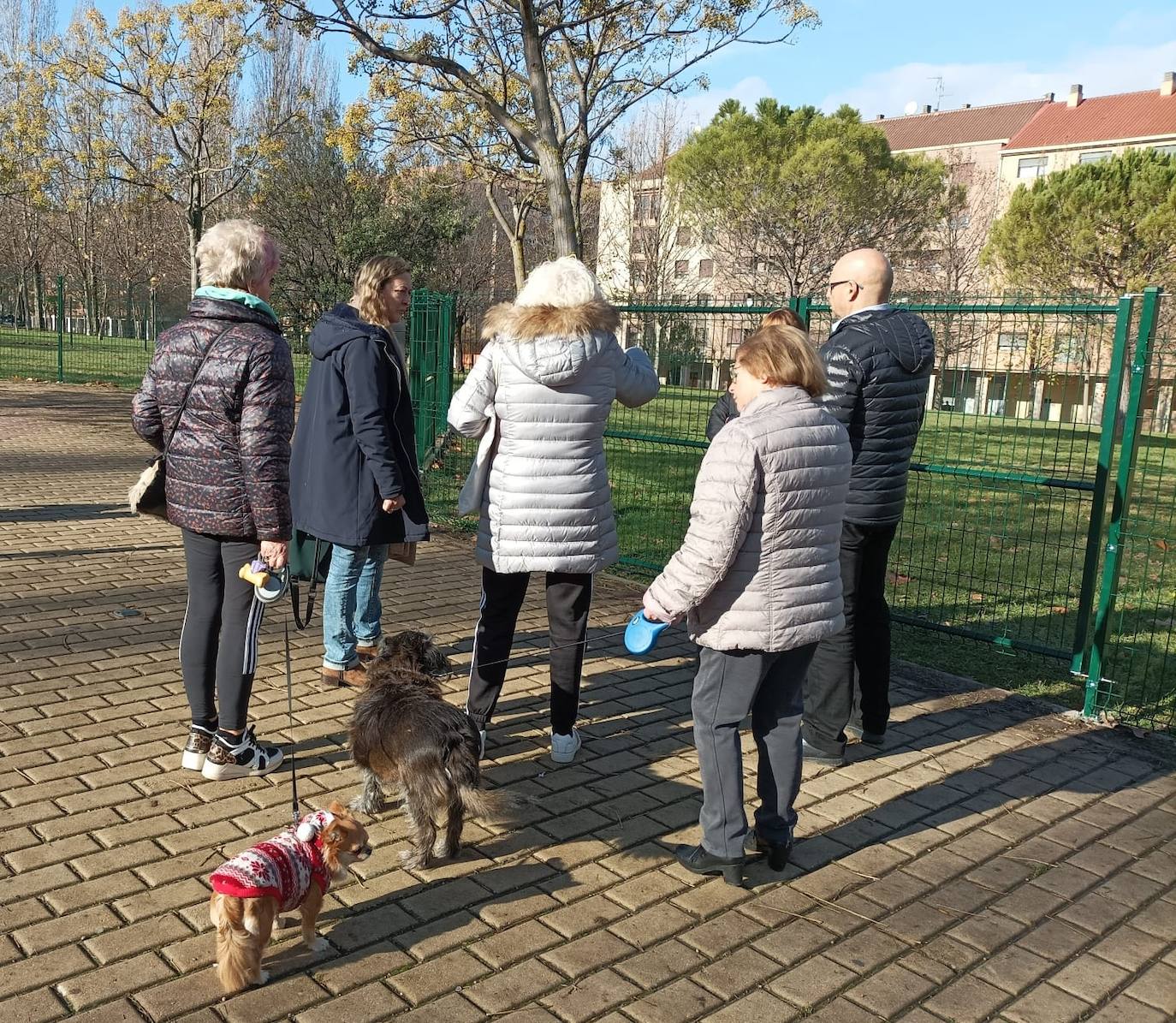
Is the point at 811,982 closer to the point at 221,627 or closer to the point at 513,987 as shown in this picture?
the point at 513,987

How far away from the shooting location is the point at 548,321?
3887 mm

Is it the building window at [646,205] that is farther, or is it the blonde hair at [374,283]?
the building window at [646,205]

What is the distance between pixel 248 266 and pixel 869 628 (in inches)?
118

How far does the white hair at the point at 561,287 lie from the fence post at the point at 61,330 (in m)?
20.4

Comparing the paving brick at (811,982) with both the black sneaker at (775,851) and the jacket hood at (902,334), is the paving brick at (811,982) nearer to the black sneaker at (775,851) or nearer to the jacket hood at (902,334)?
the black sneaker at (775,851)

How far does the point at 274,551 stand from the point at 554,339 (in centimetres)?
131

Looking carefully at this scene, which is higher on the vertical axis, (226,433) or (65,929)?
(226,433)

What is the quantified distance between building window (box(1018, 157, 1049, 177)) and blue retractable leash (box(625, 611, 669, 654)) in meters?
60.5

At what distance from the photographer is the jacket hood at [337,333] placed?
4637 millimetres

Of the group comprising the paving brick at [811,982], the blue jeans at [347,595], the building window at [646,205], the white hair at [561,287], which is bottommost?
the paving brick at [811,982]

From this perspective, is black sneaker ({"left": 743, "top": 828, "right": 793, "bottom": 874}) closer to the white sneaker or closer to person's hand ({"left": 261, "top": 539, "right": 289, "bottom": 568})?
the white sneaker

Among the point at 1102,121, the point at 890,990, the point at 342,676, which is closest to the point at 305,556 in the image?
the point at 342,676

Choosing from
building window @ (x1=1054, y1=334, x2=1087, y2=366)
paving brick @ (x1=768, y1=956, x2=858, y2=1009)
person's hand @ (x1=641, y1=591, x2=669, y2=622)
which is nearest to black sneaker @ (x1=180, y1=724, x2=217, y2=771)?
person's hand @ (x1=641, y1=591, x2=669, y2=622)

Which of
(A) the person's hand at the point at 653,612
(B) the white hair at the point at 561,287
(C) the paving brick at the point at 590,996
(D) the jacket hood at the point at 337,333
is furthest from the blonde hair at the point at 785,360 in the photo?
(D) the jacket hood at the point at 337,333
